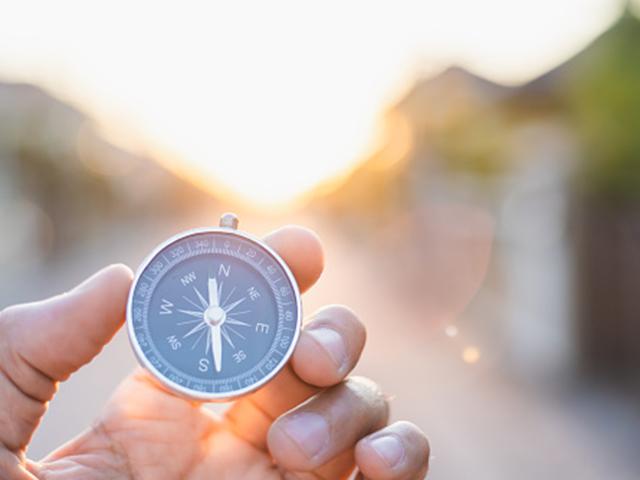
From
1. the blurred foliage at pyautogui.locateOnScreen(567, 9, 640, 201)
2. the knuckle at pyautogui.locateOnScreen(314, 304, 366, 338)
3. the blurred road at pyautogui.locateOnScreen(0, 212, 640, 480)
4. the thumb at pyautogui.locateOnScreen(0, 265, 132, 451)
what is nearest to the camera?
the thumb at pyautogui.locateOnScreen(0, 265, 132, 451)

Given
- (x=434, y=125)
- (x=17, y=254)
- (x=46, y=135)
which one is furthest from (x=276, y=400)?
(x=46, y=135)

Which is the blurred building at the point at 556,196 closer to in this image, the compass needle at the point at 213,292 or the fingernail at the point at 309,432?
the compass needle at the point at 213,292

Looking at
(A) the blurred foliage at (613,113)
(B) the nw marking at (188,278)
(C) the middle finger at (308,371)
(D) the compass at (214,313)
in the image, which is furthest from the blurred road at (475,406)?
(B) the nw marking at (188,278)

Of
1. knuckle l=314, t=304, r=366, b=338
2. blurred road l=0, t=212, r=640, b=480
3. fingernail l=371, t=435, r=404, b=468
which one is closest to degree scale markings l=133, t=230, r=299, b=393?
knuckle l=314, t=304, r=366, b=338

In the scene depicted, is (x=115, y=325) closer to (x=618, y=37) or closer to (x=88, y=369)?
(x=618, y=37)

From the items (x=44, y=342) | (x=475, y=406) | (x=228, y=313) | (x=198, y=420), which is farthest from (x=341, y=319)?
(x=475, y=406)

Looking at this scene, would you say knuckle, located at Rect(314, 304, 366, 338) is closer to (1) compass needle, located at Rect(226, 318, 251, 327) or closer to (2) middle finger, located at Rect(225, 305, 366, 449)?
(2) middle finger, located at Rect(225, 305, 366, 449)
